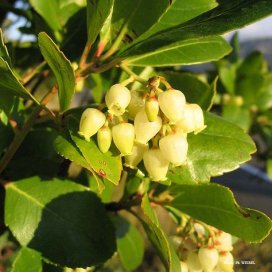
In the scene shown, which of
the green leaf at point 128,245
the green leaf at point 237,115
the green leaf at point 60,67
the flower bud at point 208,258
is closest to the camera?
the green leaf at point 60,67

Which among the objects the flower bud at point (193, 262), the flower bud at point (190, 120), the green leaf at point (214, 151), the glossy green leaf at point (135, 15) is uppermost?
the glossy green leaf at point (135, 15)

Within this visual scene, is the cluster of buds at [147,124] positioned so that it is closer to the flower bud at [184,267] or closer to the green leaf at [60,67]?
the green leaf at [60,67]

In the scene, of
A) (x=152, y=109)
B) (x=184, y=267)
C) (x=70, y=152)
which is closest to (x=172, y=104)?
(x=152, y=109)

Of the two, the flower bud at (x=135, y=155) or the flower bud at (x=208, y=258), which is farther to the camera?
the flower bud at (x=208, y=258)

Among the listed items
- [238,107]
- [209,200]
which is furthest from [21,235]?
[238,107]

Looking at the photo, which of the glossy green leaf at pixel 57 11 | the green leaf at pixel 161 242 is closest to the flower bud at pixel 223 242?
the green leaf at pixel 161 242

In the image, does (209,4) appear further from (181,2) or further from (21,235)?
(21,235)
